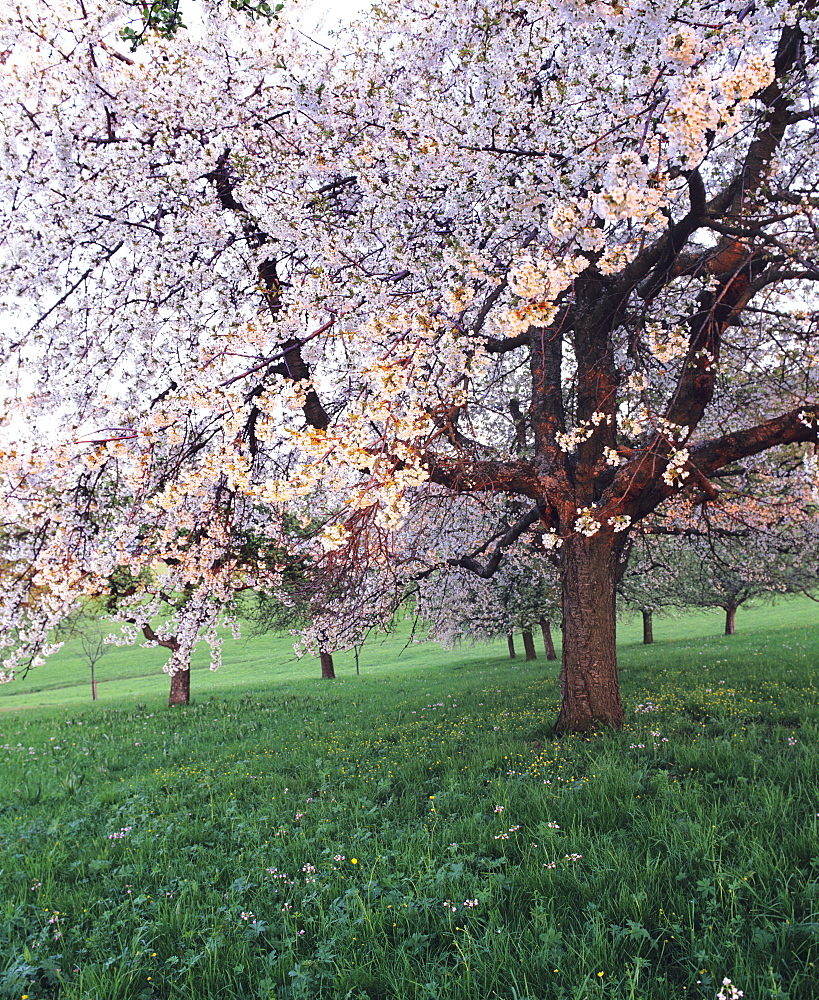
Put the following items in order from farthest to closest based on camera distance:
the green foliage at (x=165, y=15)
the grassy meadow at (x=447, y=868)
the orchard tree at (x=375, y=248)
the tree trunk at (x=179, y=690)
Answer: the tree trunk at (x=179, y=690)
the green foliage at (x=165, y=15)
the orchard tree at (x=375, y=248)
the grassy meadow at (x=447, y=868)

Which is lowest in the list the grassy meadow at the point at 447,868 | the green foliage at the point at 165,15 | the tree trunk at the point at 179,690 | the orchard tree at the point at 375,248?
the tree trunk at the point at 179,690

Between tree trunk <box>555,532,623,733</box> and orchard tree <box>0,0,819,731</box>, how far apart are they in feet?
0.12

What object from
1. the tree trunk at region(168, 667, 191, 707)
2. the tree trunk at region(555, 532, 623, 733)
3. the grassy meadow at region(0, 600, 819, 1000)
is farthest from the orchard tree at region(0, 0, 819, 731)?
the tree trunk at region(168, 667, 191, 707)

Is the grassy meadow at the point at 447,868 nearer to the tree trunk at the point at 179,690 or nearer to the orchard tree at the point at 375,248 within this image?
the orchard tree at the point at 375,248

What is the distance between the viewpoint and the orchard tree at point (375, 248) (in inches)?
159

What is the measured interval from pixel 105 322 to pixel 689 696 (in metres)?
8.64

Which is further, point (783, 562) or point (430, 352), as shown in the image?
point (783, 562)

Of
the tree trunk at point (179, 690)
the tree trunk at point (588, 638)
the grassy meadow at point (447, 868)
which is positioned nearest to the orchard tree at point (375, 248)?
the tree trunk at point (588, 638)

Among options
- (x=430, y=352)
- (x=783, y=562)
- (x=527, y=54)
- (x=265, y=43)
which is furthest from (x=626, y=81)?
(x=783, y=562)

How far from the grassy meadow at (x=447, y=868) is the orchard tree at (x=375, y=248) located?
1970 millimetres

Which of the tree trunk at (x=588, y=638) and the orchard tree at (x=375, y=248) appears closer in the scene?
the orchard tree at (x=375, y=248)

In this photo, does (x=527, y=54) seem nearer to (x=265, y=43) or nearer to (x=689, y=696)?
(x=265, y=43)

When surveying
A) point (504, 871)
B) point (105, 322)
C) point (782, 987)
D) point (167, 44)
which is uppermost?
point (167, 44)

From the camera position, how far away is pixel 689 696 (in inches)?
308
